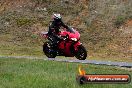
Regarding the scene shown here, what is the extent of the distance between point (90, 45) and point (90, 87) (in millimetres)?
26366

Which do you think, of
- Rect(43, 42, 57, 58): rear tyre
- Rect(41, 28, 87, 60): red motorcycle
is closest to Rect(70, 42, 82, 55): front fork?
Rect(41, 28, 87, 60): red motorcycle

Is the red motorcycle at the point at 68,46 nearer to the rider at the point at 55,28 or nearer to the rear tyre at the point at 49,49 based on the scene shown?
the rear tyre at the point at 49,49

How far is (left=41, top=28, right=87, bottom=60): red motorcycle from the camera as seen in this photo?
21000 millimetres

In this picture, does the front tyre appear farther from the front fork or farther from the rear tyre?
the rear tyre

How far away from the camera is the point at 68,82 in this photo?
1355 cm

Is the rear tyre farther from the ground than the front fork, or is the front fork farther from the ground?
the front fork

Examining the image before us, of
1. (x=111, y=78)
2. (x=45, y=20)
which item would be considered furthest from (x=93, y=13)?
(x=111, y=78)

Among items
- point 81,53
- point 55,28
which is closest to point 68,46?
point 81,53

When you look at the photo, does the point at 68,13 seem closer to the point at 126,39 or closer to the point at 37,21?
the point at 37,21

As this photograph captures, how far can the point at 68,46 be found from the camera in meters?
21.7

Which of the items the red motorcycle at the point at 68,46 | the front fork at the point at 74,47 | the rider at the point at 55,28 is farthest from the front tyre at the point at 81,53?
the rider at the point at 55,28

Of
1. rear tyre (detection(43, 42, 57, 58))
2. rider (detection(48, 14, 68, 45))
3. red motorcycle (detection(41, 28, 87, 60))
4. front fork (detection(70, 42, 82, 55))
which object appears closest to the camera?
rider (detection(48, 14, 68, 45))

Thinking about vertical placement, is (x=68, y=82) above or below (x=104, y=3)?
above

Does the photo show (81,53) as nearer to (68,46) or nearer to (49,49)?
(68,46)
